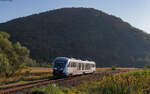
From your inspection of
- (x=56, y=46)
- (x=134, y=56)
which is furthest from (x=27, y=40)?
(x=134, y=56)

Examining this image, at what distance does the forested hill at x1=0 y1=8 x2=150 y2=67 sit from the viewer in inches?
3578

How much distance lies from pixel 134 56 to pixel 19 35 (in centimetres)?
5746

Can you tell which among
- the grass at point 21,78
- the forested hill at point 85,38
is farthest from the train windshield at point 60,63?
the forested hill at point 85,38

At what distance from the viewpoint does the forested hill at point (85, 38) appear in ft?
298

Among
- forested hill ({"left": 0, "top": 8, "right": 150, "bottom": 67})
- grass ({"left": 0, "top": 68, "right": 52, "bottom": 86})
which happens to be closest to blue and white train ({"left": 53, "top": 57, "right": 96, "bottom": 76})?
grass ({"left": 0, "top": 68, "right": 52, "bottom": 86})

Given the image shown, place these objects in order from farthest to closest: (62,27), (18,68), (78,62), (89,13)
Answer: (89,13) → (62,27) → (18,68) → (78,62)

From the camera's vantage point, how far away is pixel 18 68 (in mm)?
30781

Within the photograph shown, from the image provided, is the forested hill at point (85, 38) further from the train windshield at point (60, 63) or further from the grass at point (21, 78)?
the train windshield at point (60, 63)

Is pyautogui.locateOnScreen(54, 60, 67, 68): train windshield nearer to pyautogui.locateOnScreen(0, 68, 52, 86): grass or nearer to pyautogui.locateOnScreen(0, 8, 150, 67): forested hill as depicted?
pyautogui.locateOnScreen(0, 68, 52, 86): grass

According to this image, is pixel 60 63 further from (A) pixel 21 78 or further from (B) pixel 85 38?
(B) pixel 85 38

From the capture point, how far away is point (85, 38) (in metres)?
110

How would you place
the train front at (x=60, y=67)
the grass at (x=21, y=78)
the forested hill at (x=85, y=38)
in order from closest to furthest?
the grass at (x=21, y=78)
the train front at (x=60, y=67)
the forested hill at (x=85, y=38)

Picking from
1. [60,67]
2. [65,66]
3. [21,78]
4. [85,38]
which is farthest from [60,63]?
[85,38]

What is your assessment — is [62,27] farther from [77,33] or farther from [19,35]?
[19,35]
